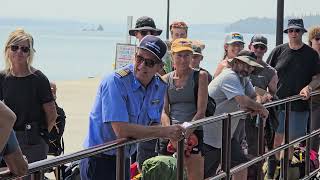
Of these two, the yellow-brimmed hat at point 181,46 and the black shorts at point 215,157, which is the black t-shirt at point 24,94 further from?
the black shorts at point 215,157

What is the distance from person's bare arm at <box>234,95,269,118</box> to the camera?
16.5 feet

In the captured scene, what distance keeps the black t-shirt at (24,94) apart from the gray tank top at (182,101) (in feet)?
3.54

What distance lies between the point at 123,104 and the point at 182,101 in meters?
1.61

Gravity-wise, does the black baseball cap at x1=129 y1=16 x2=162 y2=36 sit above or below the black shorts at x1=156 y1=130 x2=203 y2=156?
above

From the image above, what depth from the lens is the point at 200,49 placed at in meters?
6.23

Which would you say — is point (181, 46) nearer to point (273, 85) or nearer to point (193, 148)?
point (193, 148)

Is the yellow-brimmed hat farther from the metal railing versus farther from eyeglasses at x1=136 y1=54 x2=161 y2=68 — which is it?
eyeglasses at x1=136 y1=54 x2=161 y2=68

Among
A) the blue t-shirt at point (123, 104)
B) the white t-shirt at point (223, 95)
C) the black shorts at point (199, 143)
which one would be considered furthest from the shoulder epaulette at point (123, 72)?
the white t-shirt at point (223, 95)

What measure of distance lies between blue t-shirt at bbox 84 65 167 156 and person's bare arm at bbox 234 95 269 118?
1140 millimetres

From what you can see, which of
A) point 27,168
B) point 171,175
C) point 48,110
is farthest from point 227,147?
point 27,168

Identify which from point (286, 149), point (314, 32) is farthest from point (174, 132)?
point (314, 32)

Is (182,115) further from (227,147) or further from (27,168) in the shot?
(27,168)

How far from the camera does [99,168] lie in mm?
3945

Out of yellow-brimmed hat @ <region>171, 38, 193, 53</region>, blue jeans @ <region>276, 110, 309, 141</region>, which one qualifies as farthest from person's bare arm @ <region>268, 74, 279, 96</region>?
yellow-brimmed hat @ <region>171, 38, 193, 53</region>
